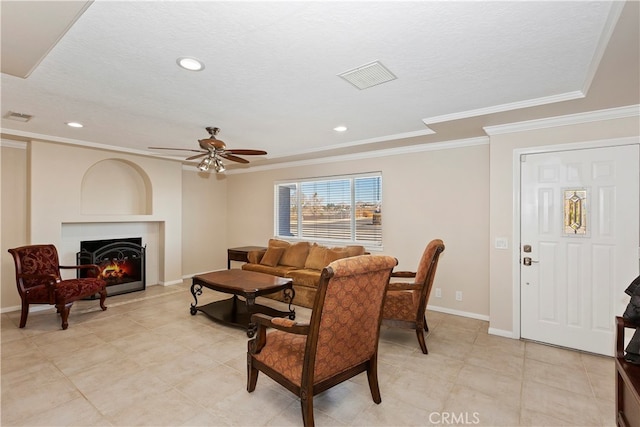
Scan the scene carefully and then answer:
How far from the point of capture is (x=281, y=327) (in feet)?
6.82

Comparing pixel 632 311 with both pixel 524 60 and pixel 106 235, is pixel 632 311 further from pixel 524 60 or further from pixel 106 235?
pixel 106 235

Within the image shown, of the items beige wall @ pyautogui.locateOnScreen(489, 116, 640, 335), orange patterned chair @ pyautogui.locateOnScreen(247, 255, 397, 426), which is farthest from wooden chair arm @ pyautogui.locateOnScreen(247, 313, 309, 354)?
beige wall @ pyautogui.locateOnScreen(489, 116, 640, 335)

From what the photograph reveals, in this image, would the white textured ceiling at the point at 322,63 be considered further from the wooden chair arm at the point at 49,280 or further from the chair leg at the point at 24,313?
the chair leg at the point at 24,313

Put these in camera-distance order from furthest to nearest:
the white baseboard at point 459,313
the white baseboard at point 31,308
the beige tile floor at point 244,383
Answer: the white baseboard at point 31,308
the white baseboard at point 459,313
the beige tile floor at point 244,383

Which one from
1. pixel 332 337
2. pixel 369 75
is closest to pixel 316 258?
pixel 332 337

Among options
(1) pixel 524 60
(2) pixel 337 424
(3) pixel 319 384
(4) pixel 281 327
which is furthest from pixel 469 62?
(2) pixel 337 424

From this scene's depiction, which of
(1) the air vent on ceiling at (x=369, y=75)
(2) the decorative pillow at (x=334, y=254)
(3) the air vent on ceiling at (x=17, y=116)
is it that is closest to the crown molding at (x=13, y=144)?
(3) the air vent on ceiling at (x=17, y=116)

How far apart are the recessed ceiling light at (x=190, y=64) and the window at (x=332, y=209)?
3432 mm

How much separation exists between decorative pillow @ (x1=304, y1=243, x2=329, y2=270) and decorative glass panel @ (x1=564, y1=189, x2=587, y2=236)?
331 centimetres

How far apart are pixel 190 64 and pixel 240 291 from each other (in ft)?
8.46

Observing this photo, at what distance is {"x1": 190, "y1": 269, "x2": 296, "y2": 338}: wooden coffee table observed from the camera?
3799 millimetres

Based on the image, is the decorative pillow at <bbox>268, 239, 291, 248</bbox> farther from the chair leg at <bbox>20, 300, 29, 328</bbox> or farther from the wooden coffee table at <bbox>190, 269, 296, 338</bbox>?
the chair leg at <bbox>20, 300, 29, 328</bbox>

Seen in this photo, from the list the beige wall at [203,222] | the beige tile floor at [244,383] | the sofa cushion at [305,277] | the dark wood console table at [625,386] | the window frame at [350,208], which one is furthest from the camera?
the beige wall at [203,222]

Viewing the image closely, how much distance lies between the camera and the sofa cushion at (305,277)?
471 centimetres
